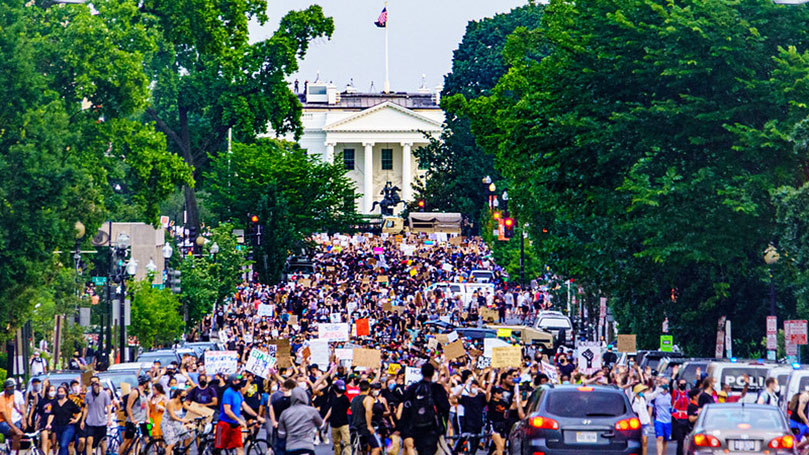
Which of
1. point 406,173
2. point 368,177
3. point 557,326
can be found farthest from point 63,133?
point 406,173

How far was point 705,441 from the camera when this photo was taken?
766 inches

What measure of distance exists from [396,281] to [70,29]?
36127 mm

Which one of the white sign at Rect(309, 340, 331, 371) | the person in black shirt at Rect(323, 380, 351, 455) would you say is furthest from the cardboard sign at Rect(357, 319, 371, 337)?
the person in black shirt at Rect(323, 380, 351, 455)

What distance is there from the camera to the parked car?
19.1 meters

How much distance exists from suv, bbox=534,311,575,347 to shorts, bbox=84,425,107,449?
3401 centimetres

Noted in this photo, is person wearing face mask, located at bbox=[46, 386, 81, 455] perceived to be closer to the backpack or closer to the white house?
the backpack

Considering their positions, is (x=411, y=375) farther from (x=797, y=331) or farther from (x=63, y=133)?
(x=63, y=133)

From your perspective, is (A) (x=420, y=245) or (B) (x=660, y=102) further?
(A) (x=420, y=245)

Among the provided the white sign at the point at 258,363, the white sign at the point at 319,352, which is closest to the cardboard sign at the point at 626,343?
the white sign at the point at 319,352

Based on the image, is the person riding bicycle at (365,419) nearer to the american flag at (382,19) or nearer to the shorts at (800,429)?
the shorts at (800,429)

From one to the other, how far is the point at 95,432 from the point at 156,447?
2.19 meters

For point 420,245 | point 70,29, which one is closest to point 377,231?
point 420,245

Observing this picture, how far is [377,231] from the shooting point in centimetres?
14188

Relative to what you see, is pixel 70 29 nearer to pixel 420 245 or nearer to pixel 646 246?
pixel 646 246
